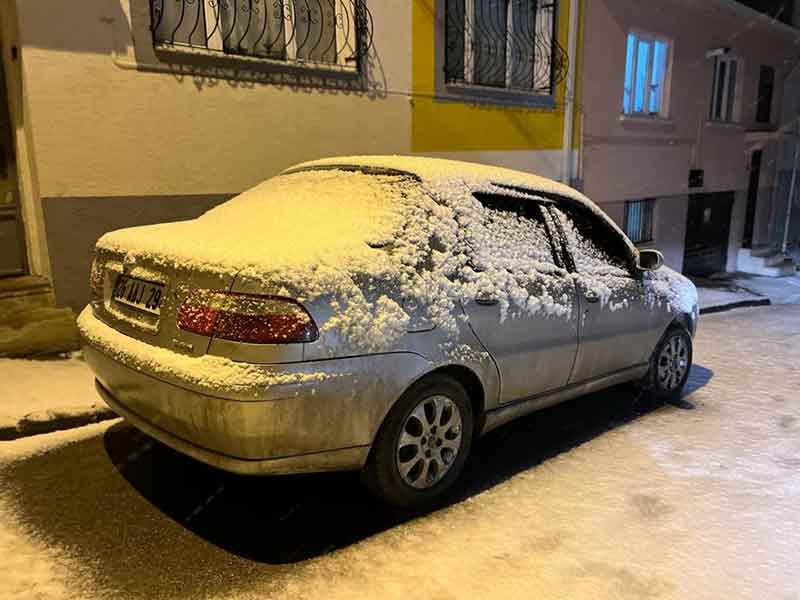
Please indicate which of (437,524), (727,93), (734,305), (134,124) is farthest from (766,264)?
(437,524)

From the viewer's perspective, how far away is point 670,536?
3.20 m

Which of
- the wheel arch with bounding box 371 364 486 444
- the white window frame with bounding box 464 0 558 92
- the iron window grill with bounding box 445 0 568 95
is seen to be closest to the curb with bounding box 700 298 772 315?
the iron window grill with bounding box 445 0 568 95

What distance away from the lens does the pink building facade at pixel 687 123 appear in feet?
34.9

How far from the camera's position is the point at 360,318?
9.43 feet

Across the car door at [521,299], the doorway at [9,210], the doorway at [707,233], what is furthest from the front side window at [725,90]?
the doorway at [9,210]

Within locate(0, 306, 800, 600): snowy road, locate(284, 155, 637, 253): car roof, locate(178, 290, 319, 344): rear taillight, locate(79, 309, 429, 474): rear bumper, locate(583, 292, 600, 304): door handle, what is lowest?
locate(0, 306, 800, 600): snowy road

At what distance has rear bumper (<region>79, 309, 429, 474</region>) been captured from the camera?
2.68 metres

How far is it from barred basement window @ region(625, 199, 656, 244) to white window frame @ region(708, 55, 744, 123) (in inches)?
120

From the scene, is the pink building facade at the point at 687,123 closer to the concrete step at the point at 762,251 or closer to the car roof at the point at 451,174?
the concrete step at the point at 762,251

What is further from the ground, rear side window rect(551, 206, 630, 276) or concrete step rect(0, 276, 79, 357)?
rear side window rect(551, 206, 630, 276)

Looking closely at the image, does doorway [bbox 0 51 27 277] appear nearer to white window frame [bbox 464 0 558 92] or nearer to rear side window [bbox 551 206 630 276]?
rear side window [bbox 551 206 630 276]

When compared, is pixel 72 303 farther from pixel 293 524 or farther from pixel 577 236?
pixel 577 236

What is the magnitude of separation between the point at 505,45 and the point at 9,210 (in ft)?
21.3

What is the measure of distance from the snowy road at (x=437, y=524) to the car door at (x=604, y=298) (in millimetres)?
543
